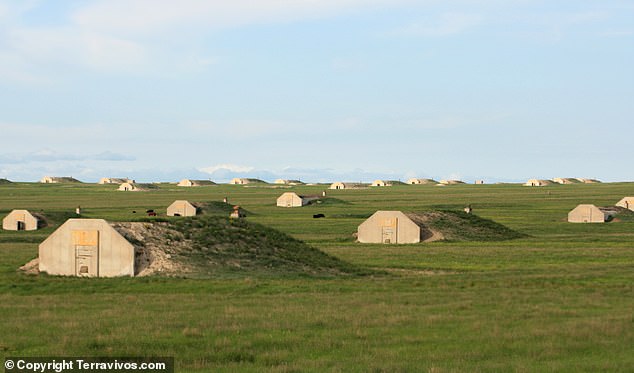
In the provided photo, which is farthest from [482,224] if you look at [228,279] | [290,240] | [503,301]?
[503,301]

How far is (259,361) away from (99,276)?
29677mm

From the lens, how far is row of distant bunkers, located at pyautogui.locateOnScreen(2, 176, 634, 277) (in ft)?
173

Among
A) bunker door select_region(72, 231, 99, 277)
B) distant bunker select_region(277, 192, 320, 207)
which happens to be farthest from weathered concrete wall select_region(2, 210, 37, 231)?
distant bunker select_region(277, 192, 320, 207)

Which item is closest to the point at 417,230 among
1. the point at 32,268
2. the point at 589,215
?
the point at 32,268

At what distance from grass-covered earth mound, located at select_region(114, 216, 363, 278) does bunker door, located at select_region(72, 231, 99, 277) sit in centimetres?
194

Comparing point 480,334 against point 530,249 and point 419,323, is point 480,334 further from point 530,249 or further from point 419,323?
point 530,249

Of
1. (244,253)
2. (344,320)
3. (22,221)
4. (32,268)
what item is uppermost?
(22,221)

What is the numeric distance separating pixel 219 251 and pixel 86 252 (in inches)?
365

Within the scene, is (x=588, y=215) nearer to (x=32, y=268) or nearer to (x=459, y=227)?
(x=459, y=227)

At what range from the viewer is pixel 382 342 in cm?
2767

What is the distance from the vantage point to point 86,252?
53.0m

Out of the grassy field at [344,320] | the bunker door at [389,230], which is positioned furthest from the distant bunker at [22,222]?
the grassy field at [344,320]

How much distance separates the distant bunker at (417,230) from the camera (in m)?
91.8

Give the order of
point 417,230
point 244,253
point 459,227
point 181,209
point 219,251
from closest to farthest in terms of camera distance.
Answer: point 219,251 → point 244,253 → point 417,230 → point 459,227 → point 181,209
